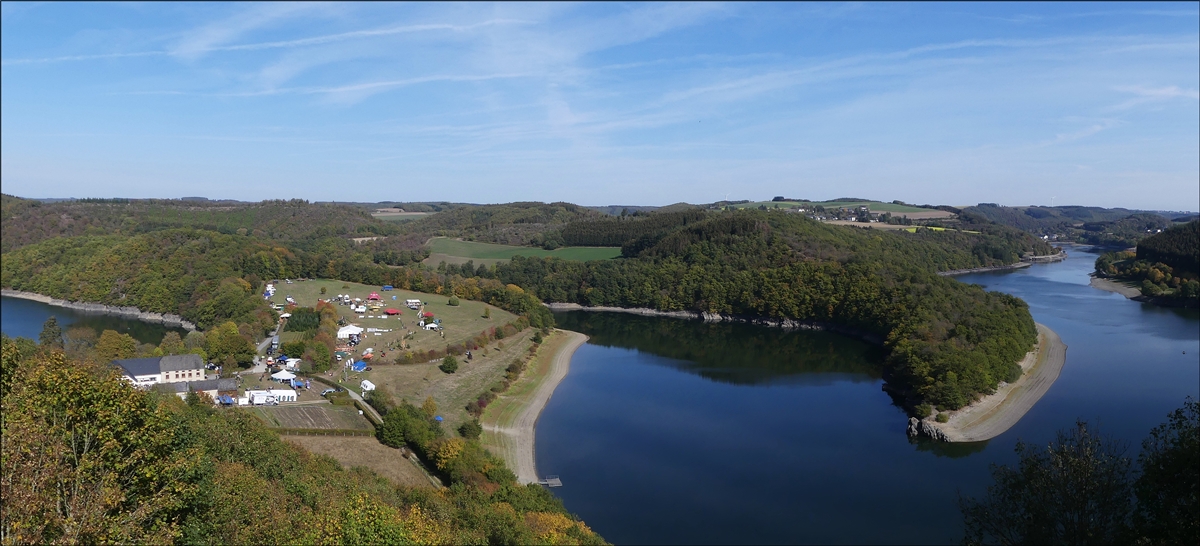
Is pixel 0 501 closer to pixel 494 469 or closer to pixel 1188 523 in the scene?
pixel 1188 523

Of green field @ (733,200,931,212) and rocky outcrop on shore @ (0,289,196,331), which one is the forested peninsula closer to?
rocky outcrop on shore @ (0,289,196,331)

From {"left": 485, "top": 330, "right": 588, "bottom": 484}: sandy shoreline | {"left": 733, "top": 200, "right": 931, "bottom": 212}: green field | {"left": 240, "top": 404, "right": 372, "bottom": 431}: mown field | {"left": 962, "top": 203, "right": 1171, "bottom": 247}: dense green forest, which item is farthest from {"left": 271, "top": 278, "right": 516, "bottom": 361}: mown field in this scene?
{"left": 962, "top": 203, "right": 1171, "bottom": 247}: dense green forest

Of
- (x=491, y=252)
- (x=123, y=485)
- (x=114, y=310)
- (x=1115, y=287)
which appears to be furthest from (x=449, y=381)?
(x=1115, y=287)

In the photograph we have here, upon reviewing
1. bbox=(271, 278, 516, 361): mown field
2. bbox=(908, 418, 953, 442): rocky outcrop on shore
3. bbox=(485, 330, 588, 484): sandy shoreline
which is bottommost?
bbox=(485, 330, 588, 484): sandy shoreline

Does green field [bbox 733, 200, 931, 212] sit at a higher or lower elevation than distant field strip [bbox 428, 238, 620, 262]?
higher

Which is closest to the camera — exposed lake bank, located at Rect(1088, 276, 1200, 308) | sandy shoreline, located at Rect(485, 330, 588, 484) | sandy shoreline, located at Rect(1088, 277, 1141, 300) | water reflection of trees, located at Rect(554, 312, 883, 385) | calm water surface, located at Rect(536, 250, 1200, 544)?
calm water surface, located at Rect(536, 250, 1200, 544)

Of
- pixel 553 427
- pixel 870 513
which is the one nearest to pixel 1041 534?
pixel 870 513
